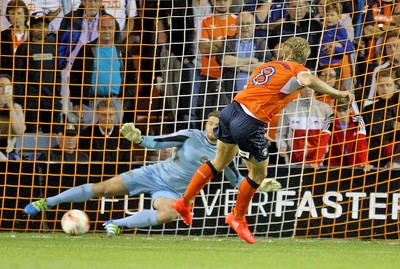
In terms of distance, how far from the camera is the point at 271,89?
966 cm

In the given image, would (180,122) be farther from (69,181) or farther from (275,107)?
(275,107)

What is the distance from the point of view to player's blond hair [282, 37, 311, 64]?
967 cm

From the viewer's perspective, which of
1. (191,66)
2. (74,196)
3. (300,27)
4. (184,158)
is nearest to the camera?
(74,196)

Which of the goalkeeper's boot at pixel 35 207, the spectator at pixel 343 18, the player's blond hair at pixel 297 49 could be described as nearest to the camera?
the player's blond hair at pixel 297 49

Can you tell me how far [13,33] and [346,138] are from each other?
4.75m

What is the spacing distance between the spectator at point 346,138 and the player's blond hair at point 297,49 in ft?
10.3

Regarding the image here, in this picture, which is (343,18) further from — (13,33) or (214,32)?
(13,33)

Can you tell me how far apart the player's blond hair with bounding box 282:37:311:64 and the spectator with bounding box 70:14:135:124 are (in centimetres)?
385

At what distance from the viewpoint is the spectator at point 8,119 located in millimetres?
12945

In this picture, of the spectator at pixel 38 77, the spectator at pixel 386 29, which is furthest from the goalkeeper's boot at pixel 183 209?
the spectator at pixel 386 29

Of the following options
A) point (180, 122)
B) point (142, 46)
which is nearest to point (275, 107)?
point (180, 122)

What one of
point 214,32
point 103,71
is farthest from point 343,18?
point 103,71

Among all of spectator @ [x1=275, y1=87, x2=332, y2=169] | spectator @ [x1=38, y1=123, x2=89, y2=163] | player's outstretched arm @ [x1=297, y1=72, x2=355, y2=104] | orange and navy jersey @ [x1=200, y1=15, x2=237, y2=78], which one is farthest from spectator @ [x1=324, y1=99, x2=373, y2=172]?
player's outstretched arm @ [x1=297, y1=72, x2=355, y2=104]

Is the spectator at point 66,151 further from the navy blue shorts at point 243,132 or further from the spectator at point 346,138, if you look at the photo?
the navy blue shorts at point 243,132
